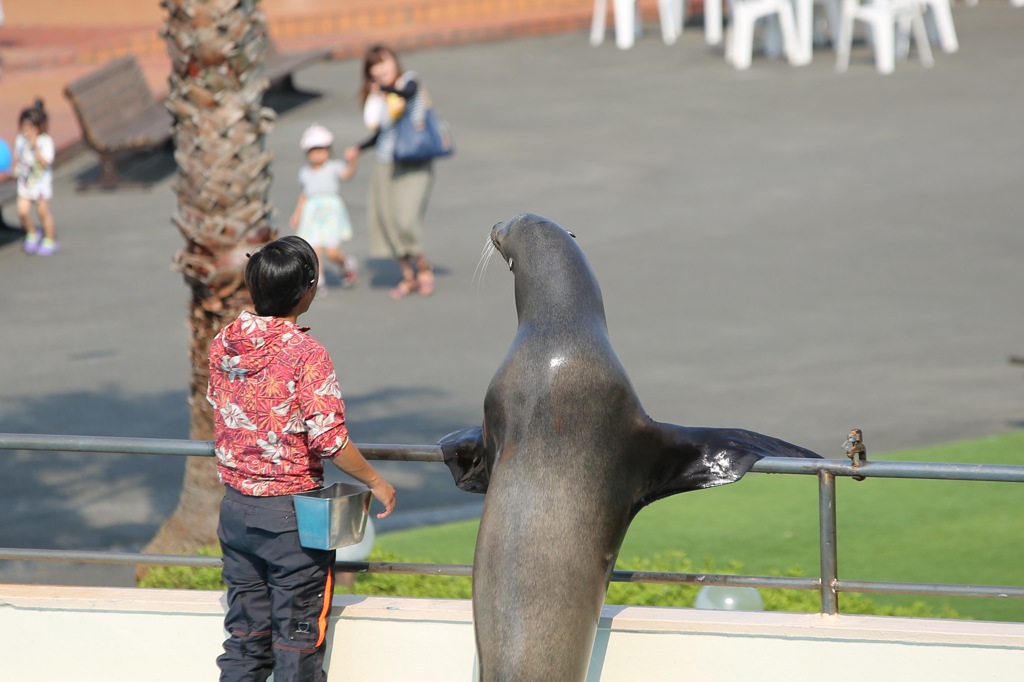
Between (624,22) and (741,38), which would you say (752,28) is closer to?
(741,38)

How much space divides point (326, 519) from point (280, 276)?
0.66m

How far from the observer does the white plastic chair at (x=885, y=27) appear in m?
19.7

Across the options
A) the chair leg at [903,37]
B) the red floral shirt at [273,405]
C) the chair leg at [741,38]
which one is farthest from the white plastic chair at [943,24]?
the red floral shirt at [273,405]

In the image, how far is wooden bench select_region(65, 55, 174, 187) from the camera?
51.3 ft

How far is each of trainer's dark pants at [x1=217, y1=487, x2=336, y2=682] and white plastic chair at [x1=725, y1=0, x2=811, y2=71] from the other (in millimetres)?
17265

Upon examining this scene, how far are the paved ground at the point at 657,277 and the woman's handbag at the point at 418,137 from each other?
1147 millimetres

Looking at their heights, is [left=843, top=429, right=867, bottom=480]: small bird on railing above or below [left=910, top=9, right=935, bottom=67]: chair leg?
above

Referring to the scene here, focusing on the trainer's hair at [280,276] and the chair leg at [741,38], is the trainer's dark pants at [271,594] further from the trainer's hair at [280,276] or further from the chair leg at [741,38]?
the chair leg at [741,38]

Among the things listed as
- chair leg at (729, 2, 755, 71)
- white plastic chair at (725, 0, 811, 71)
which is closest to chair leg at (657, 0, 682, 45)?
white plastic chair at (725, 0, 811, 71)

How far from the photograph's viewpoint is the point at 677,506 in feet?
29.3

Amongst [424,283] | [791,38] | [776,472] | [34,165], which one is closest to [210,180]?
[776,472]

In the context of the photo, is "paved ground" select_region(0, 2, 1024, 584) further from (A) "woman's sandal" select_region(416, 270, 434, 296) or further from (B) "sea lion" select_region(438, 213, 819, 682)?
(B) "sea lion" select_region(438, 213, 819, 682)

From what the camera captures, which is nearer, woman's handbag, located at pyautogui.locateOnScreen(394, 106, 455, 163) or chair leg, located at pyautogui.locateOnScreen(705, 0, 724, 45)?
woman's handbag, located at pyautogui.locateOnScreen(394, 106, 455, 163)

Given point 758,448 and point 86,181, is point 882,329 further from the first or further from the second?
point 86,181
